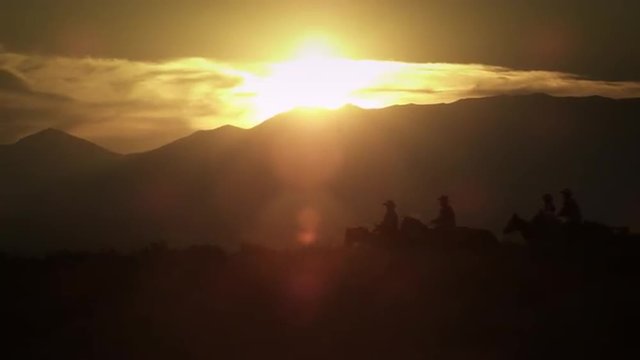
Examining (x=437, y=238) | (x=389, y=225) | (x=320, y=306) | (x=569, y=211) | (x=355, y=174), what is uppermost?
(x=355, y=174)

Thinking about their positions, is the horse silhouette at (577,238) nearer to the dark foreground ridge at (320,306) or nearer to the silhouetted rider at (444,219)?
the dark foreground ridge at (320,306)

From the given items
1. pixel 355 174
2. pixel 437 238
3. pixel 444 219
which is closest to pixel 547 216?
pixel 437 238

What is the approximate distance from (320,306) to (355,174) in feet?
433

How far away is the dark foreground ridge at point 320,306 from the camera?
60.7ft

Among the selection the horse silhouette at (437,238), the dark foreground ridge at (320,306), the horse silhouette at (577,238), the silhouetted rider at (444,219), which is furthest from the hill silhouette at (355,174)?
the dark foreground ridge at (320,306)

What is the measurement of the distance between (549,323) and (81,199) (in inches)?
6223

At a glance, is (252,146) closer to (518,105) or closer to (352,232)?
(518,105)

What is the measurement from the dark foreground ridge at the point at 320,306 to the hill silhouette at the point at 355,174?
8695 centimetres

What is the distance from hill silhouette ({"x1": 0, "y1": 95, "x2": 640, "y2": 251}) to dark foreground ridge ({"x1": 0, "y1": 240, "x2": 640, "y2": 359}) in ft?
285

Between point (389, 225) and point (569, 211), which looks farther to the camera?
point (389, 225)

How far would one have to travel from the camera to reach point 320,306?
818 inches

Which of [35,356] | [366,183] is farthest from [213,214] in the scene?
[35,356]

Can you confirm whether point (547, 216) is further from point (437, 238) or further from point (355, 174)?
point (355, 174)

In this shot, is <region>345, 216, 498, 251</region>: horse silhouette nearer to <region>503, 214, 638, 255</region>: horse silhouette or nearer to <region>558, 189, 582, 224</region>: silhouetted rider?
<region>503, 214, 638, 255</region>: horse silhouette
